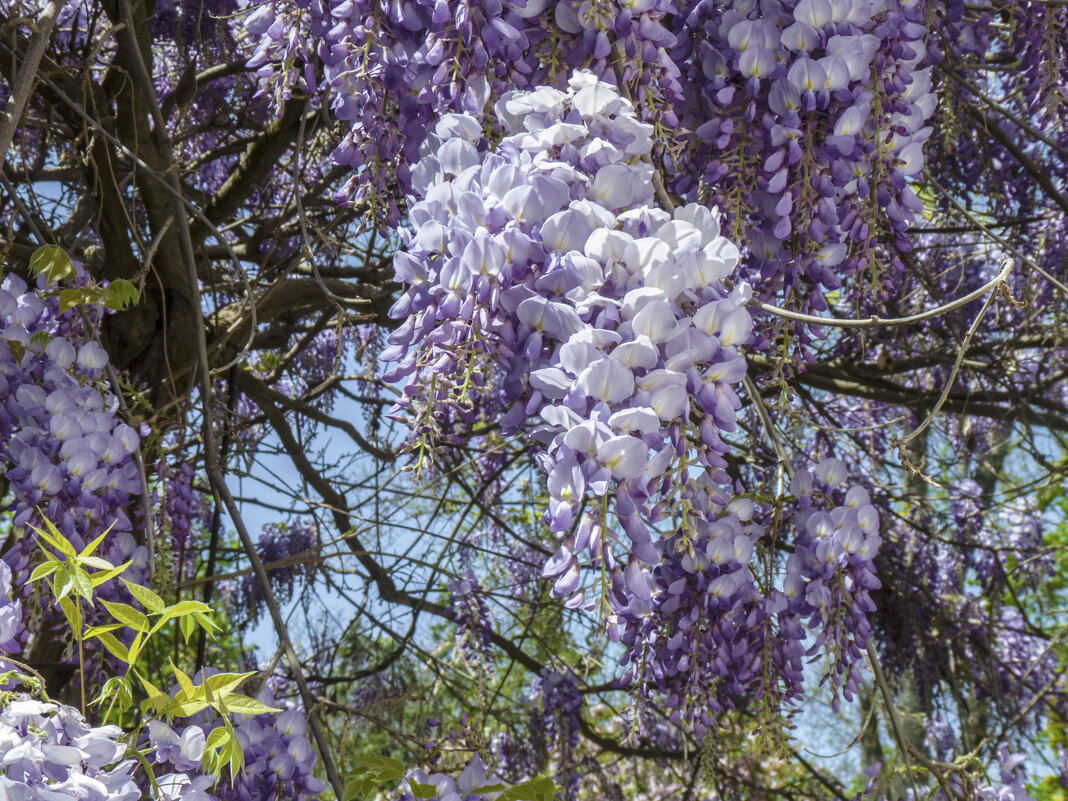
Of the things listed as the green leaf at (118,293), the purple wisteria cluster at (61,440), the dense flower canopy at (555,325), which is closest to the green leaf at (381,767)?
the dense flower canopy at (555,325)

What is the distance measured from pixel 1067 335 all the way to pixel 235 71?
2.62 meters

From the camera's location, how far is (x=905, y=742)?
1.64 meters

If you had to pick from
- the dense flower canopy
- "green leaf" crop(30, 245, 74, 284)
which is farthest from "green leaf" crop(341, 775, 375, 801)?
"green leaf" crop(30, 245, 74, 284)

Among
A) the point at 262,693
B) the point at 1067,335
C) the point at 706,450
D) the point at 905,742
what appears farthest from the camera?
the point at 1067,335

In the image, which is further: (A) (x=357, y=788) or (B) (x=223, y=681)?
(A) (x=357, y=788)

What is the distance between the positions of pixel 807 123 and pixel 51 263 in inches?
53.9

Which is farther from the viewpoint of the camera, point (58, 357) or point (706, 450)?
point (58, 357)

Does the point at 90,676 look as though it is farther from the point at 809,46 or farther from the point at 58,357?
the point at 809,46

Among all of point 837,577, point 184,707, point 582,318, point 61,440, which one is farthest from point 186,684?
point 837,577

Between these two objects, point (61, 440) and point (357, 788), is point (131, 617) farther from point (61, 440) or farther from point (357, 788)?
point (61, 440)

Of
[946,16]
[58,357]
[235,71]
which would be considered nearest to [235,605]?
[235,71]

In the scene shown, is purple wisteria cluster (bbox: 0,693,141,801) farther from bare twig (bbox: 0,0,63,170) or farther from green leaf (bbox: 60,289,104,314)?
green leaf (bbox: 60,289,104,314)

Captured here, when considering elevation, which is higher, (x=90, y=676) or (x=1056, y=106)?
(x=1056, y=106)

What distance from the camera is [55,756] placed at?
1093 mm
